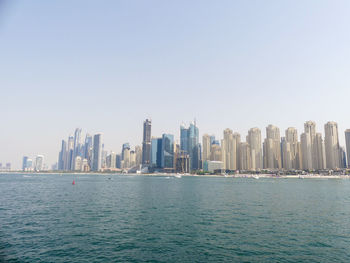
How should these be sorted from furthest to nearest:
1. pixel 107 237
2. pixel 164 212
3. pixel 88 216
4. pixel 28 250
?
1. pixel 164 212
2. pixel 88 216
3. pixel 107 237
4. pixel 28 250

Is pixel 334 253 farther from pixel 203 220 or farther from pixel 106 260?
pixel 106 260

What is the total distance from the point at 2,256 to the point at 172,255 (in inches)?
787

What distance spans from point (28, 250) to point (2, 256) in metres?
2.63

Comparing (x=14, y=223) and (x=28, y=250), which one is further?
(x=14, y=223)

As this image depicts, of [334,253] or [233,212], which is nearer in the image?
[334,253]

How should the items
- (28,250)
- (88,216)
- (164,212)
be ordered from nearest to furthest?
(28,250)
(88,216)
(164,212)

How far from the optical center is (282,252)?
28.2 meters

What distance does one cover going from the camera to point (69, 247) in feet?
96.7

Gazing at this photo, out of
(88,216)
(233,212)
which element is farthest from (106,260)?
(233,212)

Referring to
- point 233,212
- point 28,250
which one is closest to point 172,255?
point 28,250

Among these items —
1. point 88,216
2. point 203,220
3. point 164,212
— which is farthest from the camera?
point 164,212

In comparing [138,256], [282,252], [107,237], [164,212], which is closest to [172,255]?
[138,256]

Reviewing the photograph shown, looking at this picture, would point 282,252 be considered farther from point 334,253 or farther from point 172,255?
point 172,255

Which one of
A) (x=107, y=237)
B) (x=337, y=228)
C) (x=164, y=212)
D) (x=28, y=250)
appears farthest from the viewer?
(x=164, y=212)
